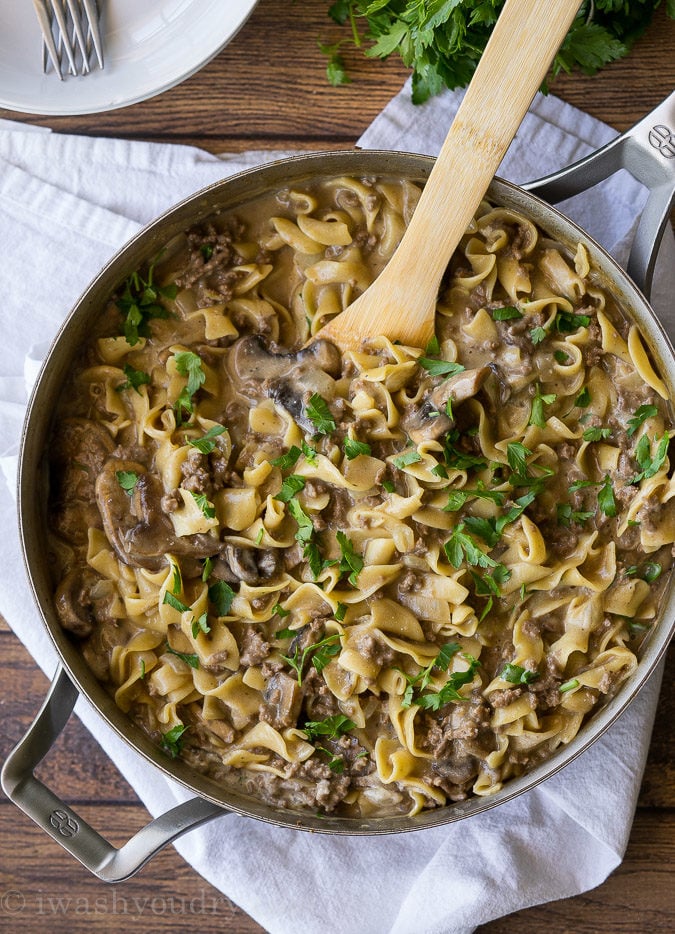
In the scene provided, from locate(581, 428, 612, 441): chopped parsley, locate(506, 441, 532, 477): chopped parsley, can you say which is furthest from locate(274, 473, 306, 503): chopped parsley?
locate(581, 428, 612, 441): chopped parsley

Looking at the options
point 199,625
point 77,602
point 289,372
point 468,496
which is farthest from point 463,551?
point 77,602

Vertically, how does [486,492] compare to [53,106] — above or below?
below

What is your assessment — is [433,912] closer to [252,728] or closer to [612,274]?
[252,728]

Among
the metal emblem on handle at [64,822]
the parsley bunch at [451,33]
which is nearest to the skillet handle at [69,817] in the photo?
the metal emblem on handle at [64,822]

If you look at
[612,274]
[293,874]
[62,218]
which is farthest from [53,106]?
[293,874]

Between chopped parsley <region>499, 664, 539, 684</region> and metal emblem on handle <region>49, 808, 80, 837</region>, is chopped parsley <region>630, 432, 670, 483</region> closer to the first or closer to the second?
chopped parsley <region>499, 664, 539, 684</region>

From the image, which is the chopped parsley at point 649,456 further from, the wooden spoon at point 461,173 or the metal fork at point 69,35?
the metal fork at point 69,35

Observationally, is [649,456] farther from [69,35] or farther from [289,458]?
[69,35]
